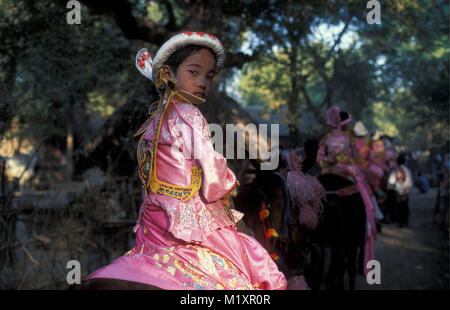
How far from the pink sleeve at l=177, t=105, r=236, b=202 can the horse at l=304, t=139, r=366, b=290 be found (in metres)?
4.27

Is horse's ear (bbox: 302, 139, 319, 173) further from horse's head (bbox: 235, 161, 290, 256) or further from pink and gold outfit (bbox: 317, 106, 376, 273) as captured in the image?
pink and gold outfit (bbox: 317, 106, 376, 273)

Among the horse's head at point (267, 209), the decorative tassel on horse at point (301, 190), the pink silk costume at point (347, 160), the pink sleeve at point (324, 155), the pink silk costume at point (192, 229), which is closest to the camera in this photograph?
the pink silk costume at point (192, 229)

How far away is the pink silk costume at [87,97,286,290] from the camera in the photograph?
7.72 ft

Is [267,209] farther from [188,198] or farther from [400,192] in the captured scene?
[400,192]

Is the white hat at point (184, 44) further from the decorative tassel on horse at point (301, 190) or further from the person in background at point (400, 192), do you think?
the person in background at point (400, 192)

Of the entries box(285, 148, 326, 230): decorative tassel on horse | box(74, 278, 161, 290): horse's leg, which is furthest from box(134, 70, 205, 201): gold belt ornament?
box(285, 148, 326, 230): decorative tassel on horse

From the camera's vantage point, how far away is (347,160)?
763cm

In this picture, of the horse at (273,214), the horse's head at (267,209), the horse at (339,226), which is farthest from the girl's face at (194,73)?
the horse at (339,226)

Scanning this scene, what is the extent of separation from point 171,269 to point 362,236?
19.0 feet

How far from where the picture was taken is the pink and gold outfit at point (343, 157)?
7.43 meters

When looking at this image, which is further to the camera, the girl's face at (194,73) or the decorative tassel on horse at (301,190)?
the decorative tassel on horse at (301,190)

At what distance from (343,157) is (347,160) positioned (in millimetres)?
113

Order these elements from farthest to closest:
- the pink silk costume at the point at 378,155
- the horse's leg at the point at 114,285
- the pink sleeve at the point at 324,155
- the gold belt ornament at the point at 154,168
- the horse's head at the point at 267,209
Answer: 1. the pink silk costume at the point at 378,155
2. the pink sleeve at the point at 324,155
3. the horse's head at the point at 267,209
4. the gold belt ornament at the point at 154,168
5. the horse's leg at the point at 114,285
